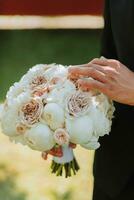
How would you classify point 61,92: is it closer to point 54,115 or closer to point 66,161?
point 54,115

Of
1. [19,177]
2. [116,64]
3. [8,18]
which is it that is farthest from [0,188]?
[8,18]

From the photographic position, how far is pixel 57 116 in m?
1.60

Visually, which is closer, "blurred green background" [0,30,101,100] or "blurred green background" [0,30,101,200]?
"blurred green background" [0,30,101,200]

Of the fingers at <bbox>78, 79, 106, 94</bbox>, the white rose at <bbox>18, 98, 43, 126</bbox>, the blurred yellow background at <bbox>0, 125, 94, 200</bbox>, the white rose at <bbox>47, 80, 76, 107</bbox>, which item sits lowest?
the blurred yellow background at <bbox>0, 125, 94, 200</bbox>

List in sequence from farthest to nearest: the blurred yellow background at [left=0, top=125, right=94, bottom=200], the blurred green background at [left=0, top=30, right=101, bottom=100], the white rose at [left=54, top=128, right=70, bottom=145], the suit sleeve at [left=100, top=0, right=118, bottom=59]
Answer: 1. the blurred green background at [left=0, top=30, right=101, bottom=100]
2. the blurred yellow background at [left=0, top=125, right=94, bottom=200]
3. the suit sleeve at [left=100, top=0, right=118, bottom=59]
4. the white rose at [left=54, top=128, right=70, bottom=145]

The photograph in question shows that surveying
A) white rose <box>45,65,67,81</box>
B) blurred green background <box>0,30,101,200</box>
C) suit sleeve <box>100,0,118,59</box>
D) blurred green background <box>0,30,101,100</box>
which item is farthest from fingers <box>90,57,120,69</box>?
blurred green background <box>0,30,101,100</box>

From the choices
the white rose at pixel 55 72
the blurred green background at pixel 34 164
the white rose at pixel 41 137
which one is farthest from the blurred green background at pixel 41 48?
the white rose at pixel 41 137

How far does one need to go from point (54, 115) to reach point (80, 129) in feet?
0.26

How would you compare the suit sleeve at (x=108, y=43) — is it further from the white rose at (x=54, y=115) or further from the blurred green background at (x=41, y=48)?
the blurred green background at (x=41, y=48)

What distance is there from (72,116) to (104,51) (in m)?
0.32

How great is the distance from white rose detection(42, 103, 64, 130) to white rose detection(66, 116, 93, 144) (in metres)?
0.02

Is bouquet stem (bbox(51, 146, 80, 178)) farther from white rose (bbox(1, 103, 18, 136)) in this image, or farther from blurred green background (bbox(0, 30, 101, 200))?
blurred green background (bbox(0, 30, 101, 200))

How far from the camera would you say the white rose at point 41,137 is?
5.24 feet

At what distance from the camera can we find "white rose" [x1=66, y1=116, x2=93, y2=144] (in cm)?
161
